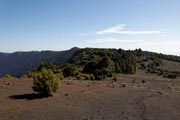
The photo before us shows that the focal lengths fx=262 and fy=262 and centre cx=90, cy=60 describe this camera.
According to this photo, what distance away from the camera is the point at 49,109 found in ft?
69.4

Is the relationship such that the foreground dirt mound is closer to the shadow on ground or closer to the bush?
the shadow on ground

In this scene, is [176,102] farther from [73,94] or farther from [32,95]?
[32,95]

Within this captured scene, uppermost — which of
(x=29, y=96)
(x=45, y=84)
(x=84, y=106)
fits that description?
(x=45, y=84)

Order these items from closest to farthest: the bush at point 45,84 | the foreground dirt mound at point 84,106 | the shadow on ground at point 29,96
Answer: the foreground dirt mound at point 84,106, the shadow on ground at point 29,96, the bush at point 45,84

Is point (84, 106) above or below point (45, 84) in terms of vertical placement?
below

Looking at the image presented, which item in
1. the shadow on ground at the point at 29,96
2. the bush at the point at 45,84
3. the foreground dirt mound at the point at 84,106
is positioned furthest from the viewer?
the bush at the point at 45,84

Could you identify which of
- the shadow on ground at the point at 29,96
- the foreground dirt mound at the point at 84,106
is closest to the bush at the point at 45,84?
the shadow on ground at the point at 29,96

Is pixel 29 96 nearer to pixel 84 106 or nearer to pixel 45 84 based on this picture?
pixel 45 84

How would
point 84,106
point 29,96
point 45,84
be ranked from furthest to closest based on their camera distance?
point 45,84 < point 29,96 < point 84,106

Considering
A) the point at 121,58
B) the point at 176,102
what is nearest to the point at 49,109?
the point at 176,102

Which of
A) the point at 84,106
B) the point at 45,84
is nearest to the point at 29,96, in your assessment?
the point at 45,84

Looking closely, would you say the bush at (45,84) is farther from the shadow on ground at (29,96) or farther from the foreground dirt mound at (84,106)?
the foreground dirt mound at (84,106)

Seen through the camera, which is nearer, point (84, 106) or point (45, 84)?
point (84, 106)

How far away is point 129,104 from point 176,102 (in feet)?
19.3
